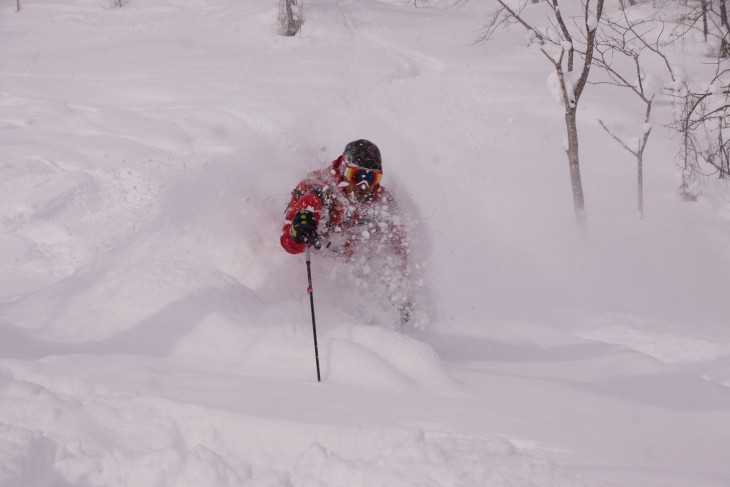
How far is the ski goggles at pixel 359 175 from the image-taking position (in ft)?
16.4

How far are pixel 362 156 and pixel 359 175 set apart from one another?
0.55ft

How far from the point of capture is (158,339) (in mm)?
4008

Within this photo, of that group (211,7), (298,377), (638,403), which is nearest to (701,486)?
(638,403)

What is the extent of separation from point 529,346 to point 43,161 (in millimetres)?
7488

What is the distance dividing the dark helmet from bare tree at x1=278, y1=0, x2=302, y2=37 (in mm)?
15944

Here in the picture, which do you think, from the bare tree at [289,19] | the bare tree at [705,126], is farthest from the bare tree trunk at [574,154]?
the bare tree at [289,19]

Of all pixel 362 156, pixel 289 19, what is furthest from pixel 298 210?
pixel 289 19

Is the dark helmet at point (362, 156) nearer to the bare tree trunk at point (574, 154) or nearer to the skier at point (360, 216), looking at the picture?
the skier at point (360, 216)

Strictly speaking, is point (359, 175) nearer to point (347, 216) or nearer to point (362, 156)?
point (362, 156)

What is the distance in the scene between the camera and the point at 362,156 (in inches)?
198

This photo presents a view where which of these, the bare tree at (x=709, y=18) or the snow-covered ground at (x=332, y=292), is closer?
the snow-covered ground at (x=332, y=292)

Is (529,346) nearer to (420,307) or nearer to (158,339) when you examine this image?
(420,307)

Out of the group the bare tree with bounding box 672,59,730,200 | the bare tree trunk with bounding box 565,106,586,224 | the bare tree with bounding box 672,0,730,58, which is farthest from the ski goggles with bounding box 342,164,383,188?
the bare tree trunk with bounding box 565,106,586,224

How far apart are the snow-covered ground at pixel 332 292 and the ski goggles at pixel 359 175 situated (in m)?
0.83
